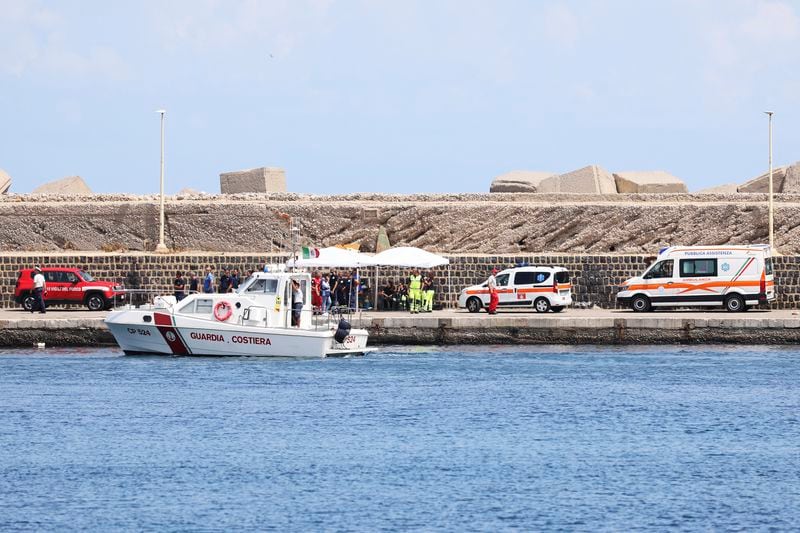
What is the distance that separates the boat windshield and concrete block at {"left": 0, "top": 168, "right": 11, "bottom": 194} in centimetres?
2122

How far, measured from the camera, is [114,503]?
19.8m

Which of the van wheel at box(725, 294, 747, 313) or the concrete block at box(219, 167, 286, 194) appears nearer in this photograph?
the van wheel at box(725, 294, 747, 313)

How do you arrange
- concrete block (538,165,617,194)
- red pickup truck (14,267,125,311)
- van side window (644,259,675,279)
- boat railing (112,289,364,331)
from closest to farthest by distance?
1. boat railing (112,289,364,331)
2. van side window (644,259,675,279)
3. red pickup truck (14,267,125,311)
4. concrete block (538,165,617,194)

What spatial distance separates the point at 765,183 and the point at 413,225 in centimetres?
1150

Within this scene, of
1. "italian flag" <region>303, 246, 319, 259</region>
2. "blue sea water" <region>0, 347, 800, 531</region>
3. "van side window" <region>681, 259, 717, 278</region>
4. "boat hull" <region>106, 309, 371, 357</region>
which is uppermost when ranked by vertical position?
"italian flag" <region>303, 246, 319, 259</region>

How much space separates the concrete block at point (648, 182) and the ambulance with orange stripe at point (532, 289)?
1204cm

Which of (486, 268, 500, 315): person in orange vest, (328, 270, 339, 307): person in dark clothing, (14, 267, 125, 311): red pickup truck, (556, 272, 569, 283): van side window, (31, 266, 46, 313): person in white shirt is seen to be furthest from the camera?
(14, 267, 125, 311): red pickup truck

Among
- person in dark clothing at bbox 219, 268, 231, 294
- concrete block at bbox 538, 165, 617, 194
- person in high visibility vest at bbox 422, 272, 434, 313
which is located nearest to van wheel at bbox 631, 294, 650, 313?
person in high visibility vest at bbox 422, 272, 434, 313

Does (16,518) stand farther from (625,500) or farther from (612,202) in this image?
(612,202)

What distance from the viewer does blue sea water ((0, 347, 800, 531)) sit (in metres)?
19.4

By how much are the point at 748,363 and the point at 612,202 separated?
44.5ft

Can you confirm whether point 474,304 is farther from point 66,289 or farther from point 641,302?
point 66,289

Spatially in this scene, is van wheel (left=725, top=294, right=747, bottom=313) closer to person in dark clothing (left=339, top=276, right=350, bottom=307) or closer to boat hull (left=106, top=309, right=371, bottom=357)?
person in dark clothing (left=339, top=276, right=350, bottom=307)

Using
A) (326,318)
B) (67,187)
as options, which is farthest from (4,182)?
(326,318)
